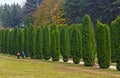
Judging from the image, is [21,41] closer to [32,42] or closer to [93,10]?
[32,42]

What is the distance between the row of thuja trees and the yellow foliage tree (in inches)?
922

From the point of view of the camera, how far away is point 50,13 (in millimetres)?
81125

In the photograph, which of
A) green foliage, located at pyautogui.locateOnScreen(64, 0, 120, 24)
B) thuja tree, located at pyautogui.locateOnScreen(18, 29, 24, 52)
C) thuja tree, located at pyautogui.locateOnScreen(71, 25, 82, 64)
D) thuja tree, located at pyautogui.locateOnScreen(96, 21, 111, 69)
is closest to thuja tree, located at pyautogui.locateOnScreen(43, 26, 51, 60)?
thuja tree, located at pyautogui.locateOnScreen(71, 25, 82, 64)

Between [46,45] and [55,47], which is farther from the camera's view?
[46,45]

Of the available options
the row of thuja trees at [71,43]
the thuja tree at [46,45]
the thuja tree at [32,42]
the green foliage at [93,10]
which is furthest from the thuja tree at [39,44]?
the green foliage at [93,10]

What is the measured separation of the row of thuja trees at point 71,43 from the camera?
28172mm

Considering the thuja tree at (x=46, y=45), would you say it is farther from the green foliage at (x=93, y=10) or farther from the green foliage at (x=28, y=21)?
the green foliage at (x=28, y=21)

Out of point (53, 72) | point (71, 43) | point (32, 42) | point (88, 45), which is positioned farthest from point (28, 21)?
point (53, 72)

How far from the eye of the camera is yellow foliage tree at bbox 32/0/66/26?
76.2m

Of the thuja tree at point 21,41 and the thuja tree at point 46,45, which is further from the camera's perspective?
the thuja tree at point 21,41

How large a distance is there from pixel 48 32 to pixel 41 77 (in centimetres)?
2099

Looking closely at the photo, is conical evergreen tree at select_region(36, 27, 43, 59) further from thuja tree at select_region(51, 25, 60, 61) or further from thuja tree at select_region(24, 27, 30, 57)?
thuja tree at select_region(24, 27, 30, 57)

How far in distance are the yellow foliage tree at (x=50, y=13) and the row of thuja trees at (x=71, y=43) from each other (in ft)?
76.9

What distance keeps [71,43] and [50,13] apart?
4735 cm
